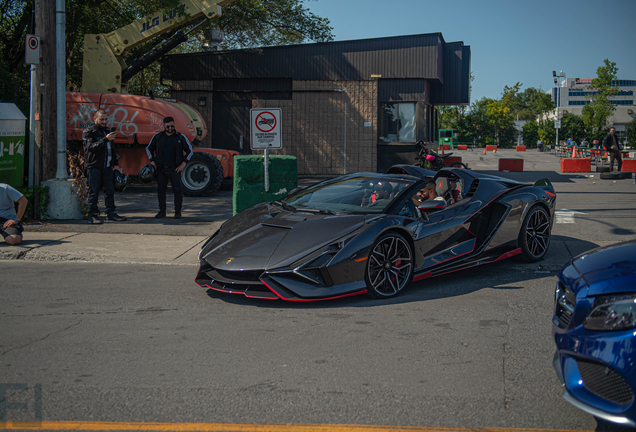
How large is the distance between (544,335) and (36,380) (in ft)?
11.7

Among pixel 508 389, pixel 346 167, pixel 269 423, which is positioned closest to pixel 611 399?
pixel 508 389

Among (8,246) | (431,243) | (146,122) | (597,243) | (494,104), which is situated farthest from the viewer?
(494,104)

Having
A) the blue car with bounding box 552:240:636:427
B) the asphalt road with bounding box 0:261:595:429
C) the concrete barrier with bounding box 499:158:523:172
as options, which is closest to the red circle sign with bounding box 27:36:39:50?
the asphalt road with bounding box 0:261:595:429

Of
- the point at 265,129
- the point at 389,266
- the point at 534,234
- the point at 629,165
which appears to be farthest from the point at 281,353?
the point at 629,165

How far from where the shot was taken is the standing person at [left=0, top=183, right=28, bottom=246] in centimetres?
788

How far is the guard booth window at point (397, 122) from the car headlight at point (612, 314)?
63.4 feet

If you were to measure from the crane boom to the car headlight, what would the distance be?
1556cm

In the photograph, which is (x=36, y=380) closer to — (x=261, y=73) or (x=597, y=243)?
(x=597, y=243)

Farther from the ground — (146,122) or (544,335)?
(146,122)

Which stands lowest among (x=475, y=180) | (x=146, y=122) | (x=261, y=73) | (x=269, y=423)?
(x=269, y=423)

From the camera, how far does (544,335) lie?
4445 millimetres

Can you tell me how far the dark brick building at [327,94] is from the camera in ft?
70.6

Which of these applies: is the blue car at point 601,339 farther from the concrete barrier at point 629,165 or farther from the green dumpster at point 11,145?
the concrete barrier at point 629,165

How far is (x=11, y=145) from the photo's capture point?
390 inches
